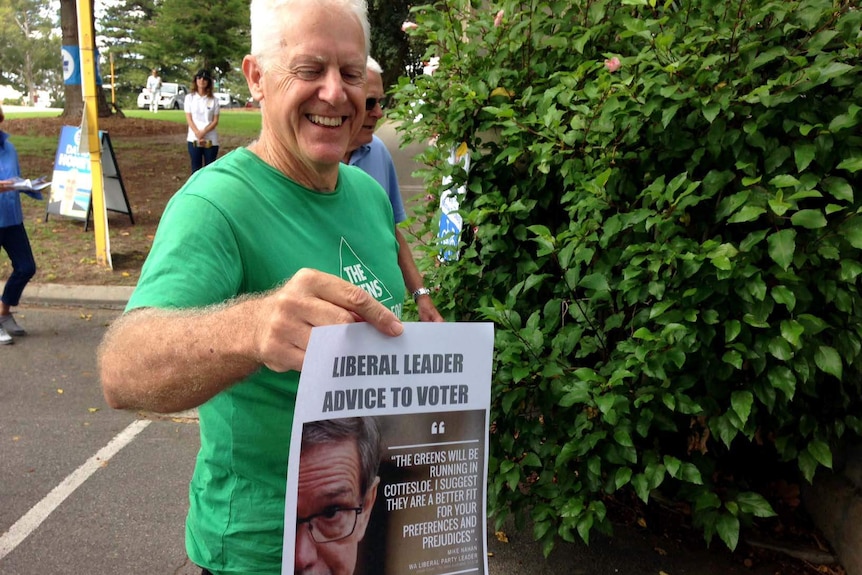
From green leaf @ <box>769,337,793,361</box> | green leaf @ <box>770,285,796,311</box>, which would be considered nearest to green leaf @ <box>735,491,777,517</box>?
green leaf @ <box>769,337,793,361</box>

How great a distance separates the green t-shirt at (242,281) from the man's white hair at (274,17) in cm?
21

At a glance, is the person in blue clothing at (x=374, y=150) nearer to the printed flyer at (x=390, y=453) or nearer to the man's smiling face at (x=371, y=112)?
the man's smiling face at (x=371, y=112)

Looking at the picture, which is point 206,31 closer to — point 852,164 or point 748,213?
point 748,213

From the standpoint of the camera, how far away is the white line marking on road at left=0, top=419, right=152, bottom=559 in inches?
140

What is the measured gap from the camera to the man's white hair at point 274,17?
1.44 m

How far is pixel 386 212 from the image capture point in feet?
6.50

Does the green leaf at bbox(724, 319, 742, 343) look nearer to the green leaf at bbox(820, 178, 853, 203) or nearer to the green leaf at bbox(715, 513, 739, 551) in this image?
the green leaf at bbox(820, 178, 853, 203)

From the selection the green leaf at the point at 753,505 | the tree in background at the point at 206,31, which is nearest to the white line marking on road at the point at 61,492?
the green leaf at the point at 753,505

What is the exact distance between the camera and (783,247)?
7.25 ft

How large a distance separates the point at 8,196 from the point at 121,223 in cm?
417

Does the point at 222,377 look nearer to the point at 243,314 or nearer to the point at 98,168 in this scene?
the point at 243,314

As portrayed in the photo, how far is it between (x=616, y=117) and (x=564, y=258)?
51 centimetres

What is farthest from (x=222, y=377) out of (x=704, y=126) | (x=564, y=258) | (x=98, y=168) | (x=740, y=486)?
(x=98, y=168)

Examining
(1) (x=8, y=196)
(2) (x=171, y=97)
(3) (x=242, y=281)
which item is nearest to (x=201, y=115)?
(1) (x=8, y=196)
